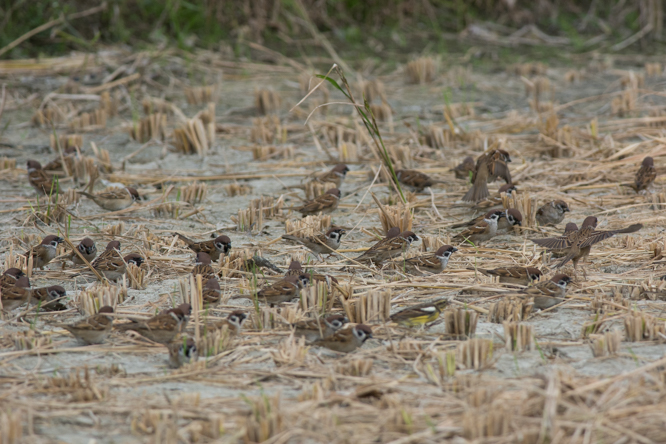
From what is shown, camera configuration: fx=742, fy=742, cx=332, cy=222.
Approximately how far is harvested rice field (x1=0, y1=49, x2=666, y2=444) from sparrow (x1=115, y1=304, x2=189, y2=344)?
0.5 inches

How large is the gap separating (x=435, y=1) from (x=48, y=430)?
1699 centimetres

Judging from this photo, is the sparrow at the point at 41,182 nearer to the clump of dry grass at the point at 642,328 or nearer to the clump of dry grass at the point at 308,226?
the clump of dry grass at the point at 308,226

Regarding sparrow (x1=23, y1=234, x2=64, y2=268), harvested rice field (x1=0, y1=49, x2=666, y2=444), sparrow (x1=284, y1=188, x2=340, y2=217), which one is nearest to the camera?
harvested rice field (x1=0, y1=49, x2=666, y2=444)

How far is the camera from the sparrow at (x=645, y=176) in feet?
26.9

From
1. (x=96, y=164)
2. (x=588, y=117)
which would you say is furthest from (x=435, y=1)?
(x=96, y=164)

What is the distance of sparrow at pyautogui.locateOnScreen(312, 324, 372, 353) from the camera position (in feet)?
16.2

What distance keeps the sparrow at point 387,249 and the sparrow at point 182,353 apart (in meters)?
2.35

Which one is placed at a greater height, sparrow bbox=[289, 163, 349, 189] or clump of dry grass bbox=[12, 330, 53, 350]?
sparrow bbox=[289, 163, 349, 189]

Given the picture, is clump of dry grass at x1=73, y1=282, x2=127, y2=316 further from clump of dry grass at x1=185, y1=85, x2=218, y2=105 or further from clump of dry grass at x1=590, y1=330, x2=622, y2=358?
clump of dry grass at x1=185, y1=85, x2=218, y2=105

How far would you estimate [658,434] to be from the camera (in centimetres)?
374

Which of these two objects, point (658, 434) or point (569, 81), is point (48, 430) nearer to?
point (658, 434)

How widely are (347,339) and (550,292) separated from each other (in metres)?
1.70

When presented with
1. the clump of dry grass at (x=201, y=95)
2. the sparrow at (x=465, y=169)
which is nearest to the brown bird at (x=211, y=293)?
the sparrow at (x=465, y=169)

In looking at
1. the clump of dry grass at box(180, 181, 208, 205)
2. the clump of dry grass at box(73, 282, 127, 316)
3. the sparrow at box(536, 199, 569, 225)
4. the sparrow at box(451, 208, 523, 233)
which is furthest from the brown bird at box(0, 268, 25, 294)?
the sparrow at box(536, 199, 569, 225)
